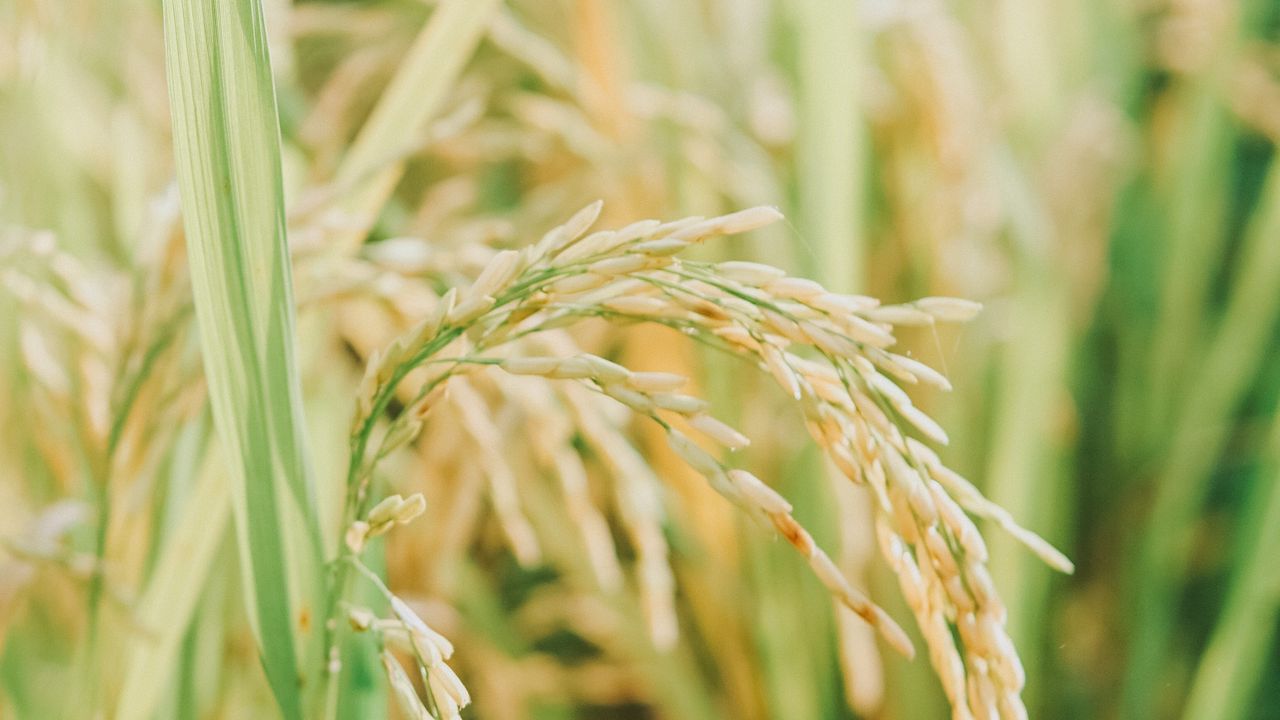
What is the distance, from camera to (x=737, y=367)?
3.05 feet

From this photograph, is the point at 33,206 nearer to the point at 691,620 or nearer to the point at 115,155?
the point at 115,155

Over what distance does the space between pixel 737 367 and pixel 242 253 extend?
60 centimetres

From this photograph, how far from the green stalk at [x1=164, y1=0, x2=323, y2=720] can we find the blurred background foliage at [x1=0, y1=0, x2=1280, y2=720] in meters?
0.13

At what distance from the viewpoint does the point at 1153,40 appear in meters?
1.36

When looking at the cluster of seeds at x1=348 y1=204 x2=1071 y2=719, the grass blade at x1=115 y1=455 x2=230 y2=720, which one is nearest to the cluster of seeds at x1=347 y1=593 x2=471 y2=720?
the cluster of seeds at x1=348 y1=204 x2=1071 y2=719

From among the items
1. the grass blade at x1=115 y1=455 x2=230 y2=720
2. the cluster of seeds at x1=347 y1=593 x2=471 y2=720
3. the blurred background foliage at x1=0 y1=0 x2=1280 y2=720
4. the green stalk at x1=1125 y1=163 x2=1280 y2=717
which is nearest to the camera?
the cluster of seeds at x1=347 y1=593 x2=471 y2=720

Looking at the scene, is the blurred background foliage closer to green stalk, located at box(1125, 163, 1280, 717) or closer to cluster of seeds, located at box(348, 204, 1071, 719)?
green stalk, located at box(1125, 163, 1280, 717)

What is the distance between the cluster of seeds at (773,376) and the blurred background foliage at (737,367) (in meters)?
0.18

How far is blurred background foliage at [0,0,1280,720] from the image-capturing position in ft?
2.01

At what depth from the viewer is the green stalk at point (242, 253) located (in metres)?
0.38

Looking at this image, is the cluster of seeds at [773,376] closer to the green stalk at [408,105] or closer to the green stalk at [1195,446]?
the green stalk at [408,105]

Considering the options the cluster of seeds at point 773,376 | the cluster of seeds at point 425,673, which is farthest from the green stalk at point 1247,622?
the cluster of seeds at point 425,673

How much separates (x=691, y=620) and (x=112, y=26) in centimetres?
89

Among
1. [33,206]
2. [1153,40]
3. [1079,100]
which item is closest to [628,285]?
[33,206]
